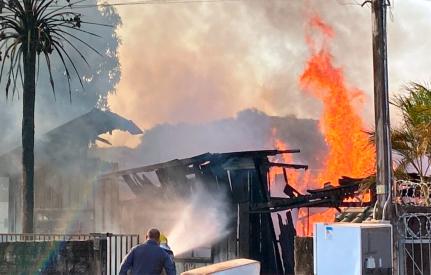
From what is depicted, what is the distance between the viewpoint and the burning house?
2334 centimetres

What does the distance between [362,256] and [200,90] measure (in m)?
17.9

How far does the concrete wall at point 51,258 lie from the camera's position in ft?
42.5

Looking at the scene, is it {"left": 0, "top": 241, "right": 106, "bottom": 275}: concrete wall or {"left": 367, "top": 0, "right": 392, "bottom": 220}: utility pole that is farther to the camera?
{"left": 0, "top": 241, "right": 106, "bottom": 275}: concrete wall

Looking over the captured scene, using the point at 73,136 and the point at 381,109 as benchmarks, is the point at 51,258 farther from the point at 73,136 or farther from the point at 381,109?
the point at 73,136

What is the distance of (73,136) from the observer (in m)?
25.3

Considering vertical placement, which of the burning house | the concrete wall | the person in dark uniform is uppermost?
the burning house

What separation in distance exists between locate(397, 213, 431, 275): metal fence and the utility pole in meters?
0.39

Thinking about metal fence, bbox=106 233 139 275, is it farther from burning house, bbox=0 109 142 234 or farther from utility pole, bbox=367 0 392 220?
burning house, bbox=0 109 142 234

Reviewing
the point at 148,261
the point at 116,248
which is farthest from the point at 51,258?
the point at 148,261

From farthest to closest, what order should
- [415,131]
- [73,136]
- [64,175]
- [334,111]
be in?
1. [73,136]
2. [64,175]
3. [334,111]
4. [415,131]

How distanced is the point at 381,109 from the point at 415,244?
1.87 metres

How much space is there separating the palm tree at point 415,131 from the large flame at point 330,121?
9.76m

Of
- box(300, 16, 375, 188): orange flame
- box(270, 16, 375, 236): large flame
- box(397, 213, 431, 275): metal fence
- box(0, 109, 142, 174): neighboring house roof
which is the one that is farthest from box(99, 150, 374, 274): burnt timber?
box(0, 109, 142, 174): neighboring house roof

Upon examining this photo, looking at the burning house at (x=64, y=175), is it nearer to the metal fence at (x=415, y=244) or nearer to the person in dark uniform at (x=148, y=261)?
the person in dark uniform at (x=148, y=261)
